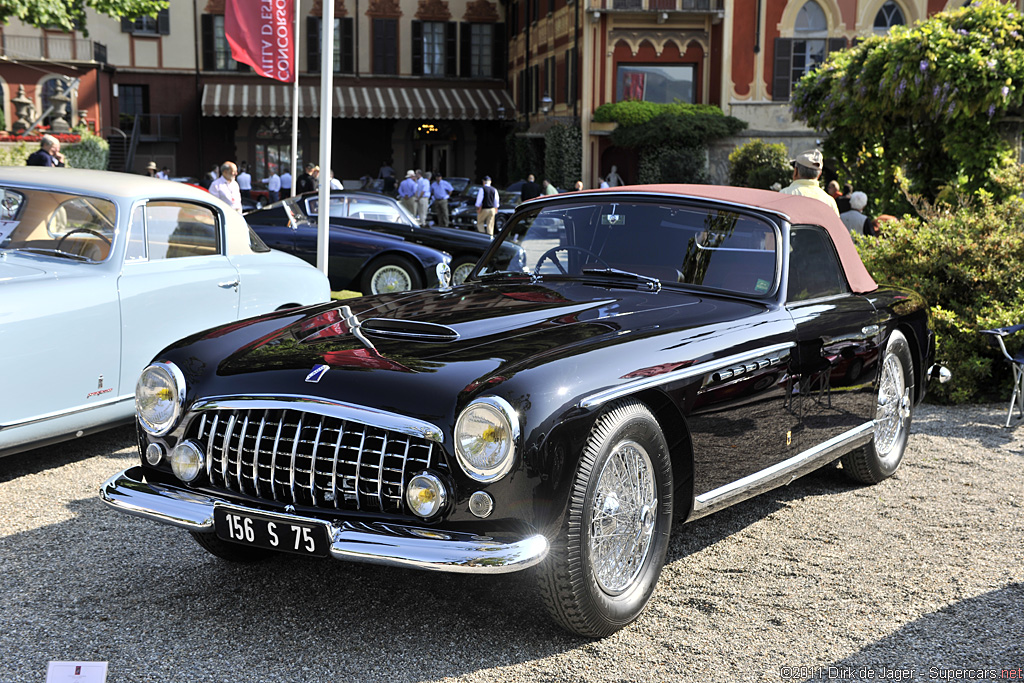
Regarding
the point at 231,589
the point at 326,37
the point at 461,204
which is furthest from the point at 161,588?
the point at 461,204

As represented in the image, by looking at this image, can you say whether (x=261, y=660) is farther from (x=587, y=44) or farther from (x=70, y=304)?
(x=587, y=44)

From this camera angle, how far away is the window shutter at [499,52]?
42656 mm

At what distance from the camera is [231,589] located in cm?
403

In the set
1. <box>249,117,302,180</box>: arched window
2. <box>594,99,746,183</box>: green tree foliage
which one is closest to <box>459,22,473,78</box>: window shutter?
<box>249,117,302,180</box>: arched window

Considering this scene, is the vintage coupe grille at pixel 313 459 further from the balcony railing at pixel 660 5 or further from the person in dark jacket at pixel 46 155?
the balcony railing at pixel 660 5

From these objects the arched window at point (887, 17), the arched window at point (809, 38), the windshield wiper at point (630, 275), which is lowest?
the windshield wiper at point (630, 275)

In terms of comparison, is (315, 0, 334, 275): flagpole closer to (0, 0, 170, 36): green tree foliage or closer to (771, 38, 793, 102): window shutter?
(0, 0, 170, 36): green tree foliage

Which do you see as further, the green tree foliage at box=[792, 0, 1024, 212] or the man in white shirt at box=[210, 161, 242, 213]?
the man in white shirt at box=[210, 161, 242, 213]

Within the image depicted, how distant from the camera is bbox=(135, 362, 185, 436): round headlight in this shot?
373 centimetres

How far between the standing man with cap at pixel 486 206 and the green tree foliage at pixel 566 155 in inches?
391

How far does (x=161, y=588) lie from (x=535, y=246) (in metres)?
2.35

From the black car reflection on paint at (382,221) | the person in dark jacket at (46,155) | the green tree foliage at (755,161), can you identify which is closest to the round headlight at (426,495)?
the black car reflection on paint at (382,221)

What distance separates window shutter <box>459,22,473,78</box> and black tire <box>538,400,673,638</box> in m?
40.5

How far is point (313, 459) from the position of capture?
337cm
